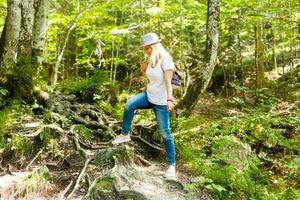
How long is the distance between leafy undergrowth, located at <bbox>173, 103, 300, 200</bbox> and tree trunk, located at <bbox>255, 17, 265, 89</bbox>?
590 centimetres

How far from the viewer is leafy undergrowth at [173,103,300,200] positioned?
5695mm

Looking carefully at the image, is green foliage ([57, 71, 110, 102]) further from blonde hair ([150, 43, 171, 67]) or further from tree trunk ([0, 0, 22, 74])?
blonde hair ([150, 43, 171, 67])

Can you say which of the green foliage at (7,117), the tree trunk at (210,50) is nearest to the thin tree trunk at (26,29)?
the green foliage at (7,117)

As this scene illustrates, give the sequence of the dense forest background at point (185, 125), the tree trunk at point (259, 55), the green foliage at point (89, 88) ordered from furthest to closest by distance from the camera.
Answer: the tree trunk at point (259, 55)
the green foliage at point (89, 88)
the dense forest background at point (185, 125)

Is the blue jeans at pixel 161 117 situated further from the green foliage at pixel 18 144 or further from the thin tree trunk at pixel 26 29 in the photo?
the thin tree trunk at pixel 26 29

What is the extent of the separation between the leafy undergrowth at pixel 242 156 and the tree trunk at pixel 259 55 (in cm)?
590

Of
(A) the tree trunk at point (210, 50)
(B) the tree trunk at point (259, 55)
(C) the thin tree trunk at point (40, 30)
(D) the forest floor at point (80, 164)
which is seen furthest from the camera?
(B) the tree trunk at point (259, 55)

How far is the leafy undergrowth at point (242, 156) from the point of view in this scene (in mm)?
5695

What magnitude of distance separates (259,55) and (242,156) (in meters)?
8.93

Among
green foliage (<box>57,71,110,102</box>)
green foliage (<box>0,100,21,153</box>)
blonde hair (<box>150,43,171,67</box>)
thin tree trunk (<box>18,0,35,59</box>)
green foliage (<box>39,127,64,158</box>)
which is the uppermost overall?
thin tree trunk (<box>18,0,35,59</box>)

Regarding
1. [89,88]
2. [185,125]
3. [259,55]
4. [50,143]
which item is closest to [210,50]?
[185,125]

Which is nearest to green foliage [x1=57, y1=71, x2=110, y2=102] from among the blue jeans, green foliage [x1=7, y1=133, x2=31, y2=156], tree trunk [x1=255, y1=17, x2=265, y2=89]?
green foliage [x1=7, y1=133, x2=31, y2=156]

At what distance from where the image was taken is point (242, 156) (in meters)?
7.04

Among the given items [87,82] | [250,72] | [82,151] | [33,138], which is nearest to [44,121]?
[33,138]
